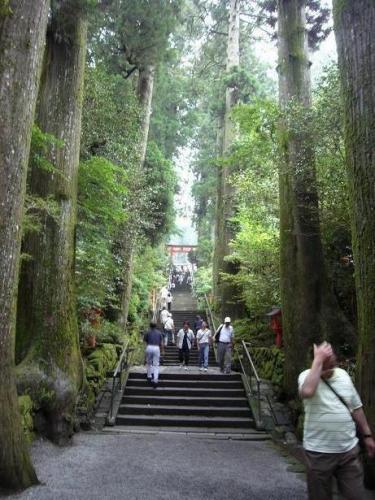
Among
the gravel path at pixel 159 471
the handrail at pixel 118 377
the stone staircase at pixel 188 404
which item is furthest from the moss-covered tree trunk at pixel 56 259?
the stone staircase at pixel 188 404

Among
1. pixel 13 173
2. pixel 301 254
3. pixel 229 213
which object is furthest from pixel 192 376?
pixel 229 213

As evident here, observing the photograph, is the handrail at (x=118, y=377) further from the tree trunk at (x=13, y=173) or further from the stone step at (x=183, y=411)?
the tree trunk at (x=13, y=173)

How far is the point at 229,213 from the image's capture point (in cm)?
1769

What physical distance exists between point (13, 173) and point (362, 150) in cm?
385

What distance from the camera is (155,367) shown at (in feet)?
32.5

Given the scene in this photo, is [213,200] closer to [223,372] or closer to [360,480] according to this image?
[223,372]

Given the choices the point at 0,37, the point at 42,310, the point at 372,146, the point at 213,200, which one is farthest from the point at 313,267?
the point at 213,200

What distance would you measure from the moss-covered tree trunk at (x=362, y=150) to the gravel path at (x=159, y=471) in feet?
5.15

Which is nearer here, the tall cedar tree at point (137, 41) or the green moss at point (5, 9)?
the green moss at point (5, 9)

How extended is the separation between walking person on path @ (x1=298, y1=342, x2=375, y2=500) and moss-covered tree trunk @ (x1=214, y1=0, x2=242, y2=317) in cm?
1241

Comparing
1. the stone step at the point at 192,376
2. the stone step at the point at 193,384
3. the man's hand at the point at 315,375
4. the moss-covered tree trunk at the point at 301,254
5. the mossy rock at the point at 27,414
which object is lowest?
the stone step at the point at 193,384

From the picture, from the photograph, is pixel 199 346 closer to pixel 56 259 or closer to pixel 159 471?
pixel 56 259

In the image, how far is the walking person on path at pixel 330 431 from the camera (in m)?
2.88

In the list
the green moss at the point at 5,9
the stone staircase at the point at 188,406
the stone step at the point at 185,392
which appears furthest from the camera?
the stone step at the point at 185,392
